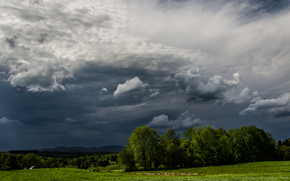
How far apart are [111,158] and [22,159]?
83.1 metres

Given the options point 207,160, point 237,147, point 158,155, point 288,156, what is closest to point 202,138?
point 207,160

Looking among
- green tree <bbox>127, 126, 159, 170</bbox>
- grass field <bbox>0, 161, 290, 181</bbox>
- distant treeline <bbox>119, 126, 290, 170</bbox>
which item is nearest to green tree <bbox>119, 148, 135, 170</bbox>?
distant treeline <bbox>119, 126, 290, 170</bbox>

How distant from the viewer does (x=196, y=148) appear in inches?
3319

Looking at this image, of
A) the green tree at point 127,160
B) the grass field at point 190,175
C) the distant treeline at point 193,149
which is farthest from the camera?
the distant treeline at point 193,149

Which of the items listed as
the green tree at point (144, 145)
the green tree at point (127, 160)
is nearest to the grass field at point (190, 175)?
the green tree at point (144, 145)

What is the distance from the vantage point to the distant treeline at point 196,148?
77.0 meters

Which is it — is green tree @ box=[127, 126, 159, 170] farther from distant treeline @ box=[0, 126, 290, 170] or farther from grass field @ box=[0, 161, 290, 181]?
grass field @ box=[0, 161, 290, 181]

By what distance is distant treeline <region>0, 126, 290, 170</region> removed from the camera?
252ft

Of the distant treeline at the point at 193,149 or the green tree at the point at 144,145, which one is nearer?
the green tree at the point at 144,145

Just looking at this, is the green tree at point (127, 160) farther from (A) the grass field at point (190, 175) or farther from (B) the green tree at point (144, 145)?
(A) the grass field at point (190, 175)

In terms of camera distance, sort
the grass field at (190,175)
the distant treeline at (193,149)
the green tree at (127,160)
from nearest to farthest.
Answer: the grass field at (190,175), the green tree at (127,160), the distant treeline at (193,149)

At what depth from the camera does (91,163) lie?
15288cm

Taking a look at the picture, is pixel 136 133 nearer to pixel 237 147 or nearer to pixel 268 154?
pixel 237 147

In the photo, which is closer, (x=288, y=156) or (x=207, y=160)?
(x=207, y=160)
